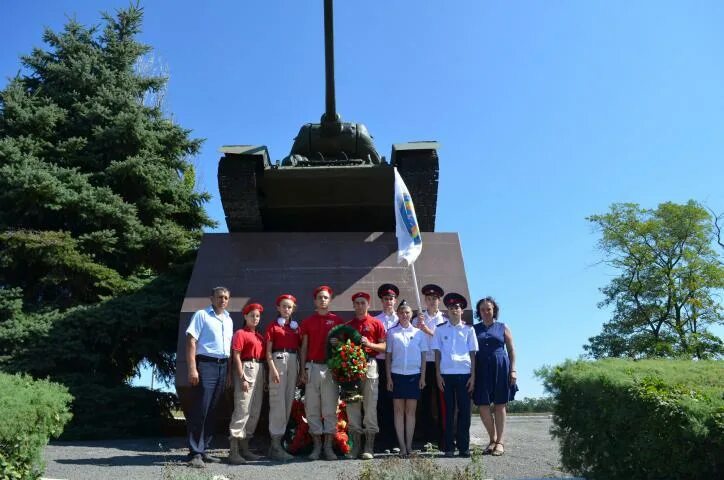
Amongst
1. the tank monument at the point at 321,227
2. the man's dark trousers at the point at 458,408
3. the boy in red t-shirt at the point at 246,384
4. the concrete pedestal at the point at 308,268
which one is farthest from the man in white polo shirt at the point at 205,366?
the man's dark trousers at the point at 458,408

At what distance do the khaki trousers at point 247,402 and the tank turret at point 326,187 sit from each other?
11.4 feet

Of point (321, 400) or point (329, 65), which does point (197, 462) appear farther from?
point (329, 65)

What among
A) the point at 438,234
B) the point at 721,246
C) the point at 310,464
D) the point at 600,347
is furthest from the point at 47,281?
the point at 721,246

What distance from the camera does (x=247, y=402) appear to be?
6.10 meters

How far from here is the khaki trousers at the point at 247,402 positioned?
6.04 meters

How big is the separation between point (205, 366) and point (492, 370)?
256 cm

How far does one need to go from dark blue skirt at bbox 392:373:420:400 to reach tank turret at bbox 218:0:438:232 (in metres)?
3.62

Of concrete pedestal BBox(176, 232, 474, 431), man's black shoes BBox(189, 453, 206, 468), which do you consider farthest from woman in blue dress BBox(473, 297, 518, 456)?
man's black shoes BBox(189, 453, 206, 468)

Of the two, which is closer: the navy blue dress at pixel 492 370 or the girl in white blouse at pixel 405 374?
the girl in white blouse at pixel 405 374

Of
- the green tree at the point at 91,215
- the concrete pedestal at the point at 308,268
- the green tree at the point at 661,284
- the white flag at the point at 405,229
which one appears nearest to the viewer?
the white flag at the point at 405,229

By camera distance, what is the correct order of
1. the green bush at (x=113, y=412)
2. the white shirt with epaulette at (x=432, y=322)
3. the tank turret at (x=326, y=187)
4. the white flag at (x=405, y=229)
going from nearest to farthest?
the white shirt with epaulette at (x=432, y=322), the white flag at (x=405, y=229), the green bush at (x=113, y=412), the tank turret at (x=326, y=187)

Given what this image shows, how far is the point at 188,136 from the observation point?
46.9ft

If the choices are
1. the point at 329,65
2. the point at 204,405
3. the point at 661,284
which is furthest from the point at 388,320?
the point at 661,284

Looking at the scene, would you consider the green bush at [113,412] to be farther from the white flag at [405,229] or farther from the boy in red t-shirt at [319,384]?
the white flag at [405,229]
